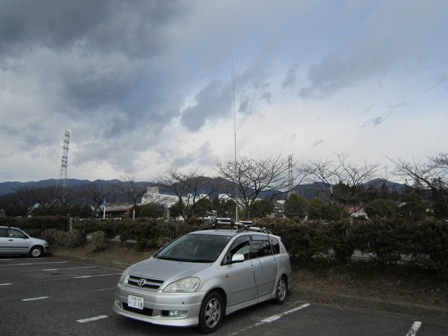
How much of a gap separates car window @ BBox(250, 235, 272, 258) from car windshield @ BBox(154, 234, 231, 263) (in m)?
0.70

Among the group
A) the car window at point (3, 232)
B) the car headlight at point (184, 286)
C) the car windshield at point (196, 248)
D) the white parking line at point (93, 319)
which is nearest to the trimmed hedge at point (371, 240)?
the car windshield at point (196, 248)

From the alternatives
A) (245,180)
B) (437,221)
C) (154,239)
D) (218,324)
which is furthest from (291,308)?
(245,180)

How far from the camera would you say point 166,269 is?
5262 millimetres

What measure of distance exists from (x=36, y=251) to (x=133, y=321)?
37.8ft

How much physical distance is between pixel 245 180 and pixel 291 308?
1433cm

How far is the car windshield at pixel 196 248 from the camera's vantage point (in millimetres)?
5777

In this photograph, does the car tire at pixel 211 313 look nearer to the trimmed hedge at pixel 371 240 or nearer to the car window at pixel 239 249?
the car window at pixel 239 249

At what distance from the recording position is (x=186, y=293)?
15.8ft

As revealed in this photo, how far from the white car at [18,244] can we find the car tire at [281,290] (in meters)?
12.0

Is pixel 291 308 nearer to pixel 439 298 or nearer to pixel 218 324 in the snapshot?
pixel 218 324

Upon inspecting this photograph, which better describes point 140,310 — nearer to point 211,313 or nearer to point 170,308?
point 170,308

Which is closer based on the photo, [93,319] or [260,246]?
[93,319]

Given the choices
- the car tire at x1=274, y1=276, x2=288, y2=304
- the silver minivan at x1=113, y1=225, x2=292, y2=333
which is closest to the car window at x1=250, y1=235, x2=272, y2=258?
the silver minivan at x1=113, y1=225, x2=292, y2=333

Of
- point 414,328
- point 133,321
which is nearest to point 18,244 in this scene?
point 133,321
